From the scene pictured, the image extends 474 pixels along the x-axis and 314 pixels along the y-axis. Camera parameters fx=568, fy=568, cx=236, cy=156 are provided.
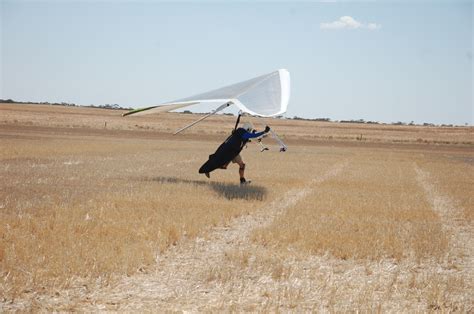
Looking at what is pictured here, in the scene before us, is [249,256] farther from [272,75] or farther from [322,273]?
[272,75]

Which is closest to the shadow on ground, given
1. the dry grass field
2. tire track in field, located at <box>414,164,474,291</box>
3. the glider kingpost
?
the dry grass field

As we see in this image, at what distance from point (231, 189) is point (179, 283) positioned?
7.97 m

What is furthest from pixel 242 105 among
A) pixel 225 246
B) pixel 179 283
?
pixel 179 283

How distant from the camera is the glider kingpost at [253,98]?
13.5 m

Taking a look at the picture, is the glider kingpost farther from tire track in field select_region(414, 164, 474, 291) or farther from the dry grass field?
tire track in field select_region(414, 164, 474, 291)

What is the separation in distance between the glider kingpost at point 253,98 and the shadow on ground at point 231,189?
4.48 feet

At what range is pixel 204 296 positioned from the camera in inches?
243

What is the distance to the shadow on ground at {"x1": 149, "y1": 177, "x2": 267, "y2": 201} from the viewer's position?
13562 mm

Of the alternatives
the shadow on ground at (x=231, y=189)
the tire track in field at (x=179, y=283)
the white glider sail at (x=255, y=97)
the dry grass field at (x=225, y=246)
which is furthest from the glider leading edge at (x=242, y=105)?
the tire track in field at (x=179, y=283)

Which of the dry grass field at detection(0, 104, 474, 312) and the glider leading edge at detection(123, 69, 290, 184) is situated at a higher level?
the glider leading edge at detection(123, 69, 290, 184)

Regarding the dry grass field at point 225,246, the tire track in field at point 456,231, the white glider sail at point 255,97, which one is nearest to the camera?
the dry grass field at point 225,246

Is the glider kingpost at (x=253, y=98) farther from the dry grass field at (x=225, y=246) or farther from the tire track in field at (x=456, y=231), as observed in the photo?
the tire track in field at (x=456, y=231)

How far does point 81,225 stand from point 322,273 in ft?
12.7

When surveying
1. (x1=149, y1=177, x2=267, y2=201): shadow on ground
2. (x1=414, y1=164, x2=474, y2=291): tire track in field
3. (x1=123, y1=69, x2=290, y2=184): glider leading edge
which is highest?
(x1=123, y1=69, x2=290, y2=184): glider leading edge
